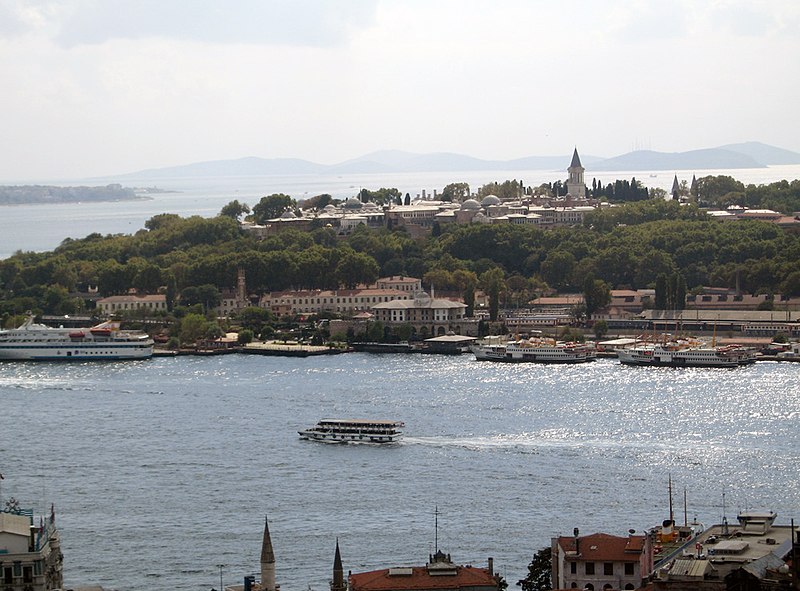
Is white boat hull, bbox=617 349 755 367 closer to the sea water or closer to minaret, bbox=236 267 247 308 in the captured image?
the sea water

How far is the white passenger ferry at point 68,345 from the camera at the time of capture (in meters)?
63.2

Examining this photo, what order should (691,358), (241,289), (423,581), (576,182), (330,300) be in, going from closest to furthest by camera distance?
(423,581) → (691,358) → (330,300) → (241,289) → (576,182)

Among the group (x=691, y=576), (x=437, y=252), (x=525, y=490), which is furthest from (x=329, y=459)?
(x=437, y=252)

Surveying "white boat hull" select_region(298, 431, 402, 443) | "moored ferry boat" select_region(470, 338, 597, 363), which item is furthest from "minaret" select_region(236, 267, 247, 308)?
"white boat hull" select_region(298, 431, 402, 443)

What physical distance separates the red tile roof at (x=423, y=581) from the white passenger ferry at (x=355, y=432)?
19.2m

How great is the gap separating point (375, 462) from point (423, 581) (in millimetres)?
17235

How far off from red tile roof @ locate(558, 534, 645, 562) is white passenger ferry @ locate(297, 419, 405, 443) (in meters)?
18.4

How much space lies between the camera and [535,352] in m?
59.9

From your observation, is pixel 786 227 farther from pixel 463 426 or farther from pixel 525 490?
pixel 525 490

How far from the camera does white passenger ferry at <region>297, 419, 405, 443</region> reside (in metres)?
39.9

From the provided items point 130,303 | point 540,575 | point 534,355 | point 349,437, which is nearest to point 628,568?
point 540,575

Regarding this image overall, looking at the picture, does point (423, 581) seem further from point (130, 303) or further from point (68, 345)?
point (130, 303)

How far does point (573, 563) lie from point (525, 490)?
39.7 feet

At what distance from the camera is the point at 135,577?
1026 inches
